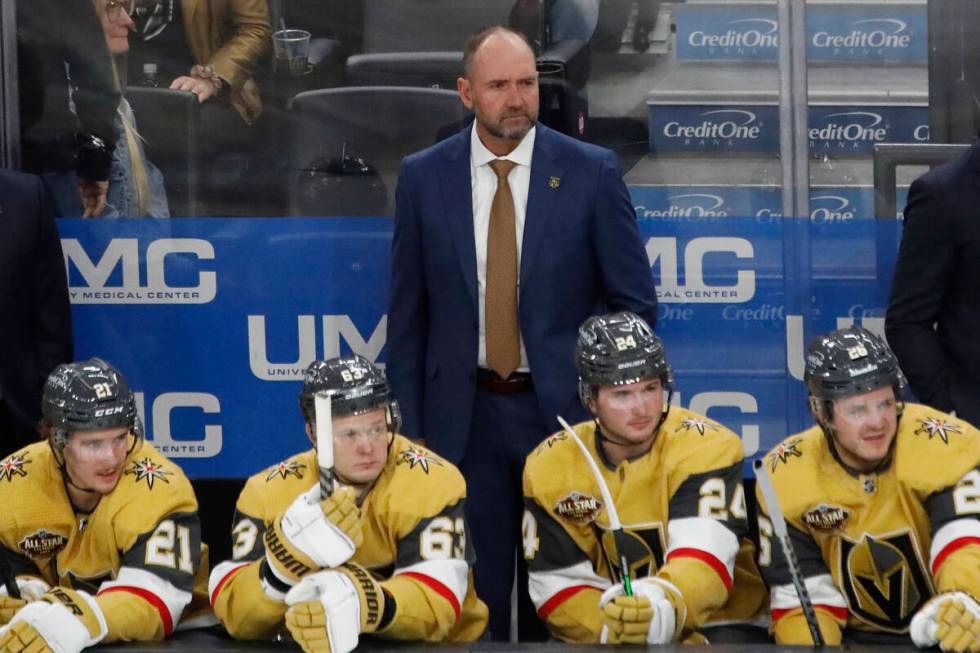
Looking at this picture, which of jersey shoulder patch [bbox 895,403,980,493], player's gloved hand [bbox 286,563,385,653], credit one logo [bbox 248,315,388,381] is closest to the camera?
player's gloved hand [bbox 286,563,385,653]

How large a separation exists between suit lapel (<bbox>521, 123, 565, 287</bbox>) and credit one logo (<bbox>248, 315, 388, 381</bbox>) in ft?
2.40

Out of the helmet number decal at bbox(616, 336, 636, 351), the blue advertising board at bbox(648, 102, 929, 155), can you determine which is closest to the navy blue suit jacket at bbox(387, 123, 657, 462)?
the blue advertising board at bbox(648, 102, 929, 155)

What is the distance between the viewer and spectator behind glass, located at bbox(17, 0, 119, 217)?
525cm

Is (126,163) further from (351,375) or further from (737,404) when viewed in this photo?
(737,404)

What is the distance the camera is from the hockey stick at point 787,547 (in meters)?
3.45

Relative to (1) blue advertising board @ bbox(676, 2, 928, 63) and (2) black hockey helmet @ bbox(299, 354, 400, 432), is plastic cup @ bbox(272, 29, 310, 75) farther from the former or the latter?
(2) black hockey helmet @ bbox(299, 354, 400, 432)

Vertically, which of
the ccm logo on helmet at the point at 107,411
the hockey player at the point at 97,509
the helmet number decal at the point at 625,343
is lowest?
the hockey player at the point at 97,509

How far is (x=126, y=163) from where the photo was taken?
208 inches

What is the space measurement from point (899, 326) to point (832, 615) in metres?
0.99

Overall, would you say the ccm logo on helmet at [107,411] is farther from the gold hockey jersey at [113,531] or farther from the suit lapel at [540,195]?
the suit lapel at [540,195]

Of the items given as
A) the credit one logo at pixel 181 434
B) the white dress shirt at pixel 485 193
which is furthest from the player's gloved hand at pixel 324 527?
the credit one logo at pixel 181 434

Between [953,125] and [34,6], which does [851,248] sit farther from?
[34,6]

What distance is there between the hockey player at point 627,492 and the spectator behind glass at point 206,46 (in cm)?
158

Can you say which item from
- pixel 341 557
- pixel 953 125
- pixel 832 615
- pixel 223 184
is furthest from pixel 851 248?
pixel 341 557
